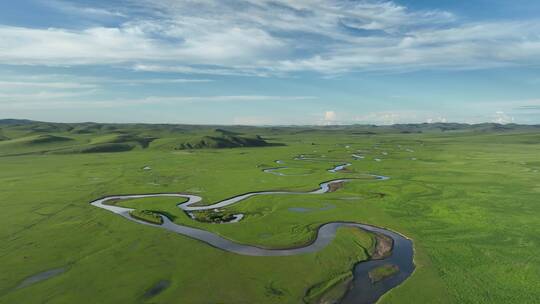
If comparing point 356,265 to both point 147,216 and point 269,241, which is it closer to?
point 269,241

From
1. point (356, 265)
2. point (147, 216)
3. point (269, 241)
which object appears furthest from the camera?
point (147, 216)

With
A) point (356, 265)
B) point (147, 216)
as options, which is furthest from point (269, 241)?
point (147, 216)

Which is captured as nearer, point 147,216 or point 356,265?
point 356,265

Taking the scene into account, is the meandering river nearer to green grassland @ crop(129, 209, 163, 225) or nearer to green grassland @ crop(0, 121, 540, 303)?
green grassland @ crop(129, 209, 163, 225)

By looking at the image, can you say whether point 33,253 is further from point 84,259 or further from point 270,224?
point 270,224

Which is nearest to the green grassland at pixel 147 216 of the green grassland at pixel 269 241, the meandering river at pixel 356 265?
the meandering river at pixel 356 265

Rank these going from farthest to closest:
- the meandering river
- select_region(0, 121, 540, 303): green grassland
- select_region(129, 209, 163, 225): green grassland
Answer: select_region(129, 209, 163, 225): green grassland, the meandering river, select_region(0, 121, 540, 303): green grassland

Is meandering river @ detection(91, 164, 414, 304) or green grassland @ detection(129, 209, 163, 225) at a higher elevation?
green grassland @ detection(129, 209, 163, 225)

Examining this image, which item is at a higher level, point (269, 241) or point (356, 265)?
point (269, 241)

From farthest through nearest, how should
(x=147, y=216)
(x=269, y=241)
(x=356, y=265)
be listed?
1. (x=147, y=216)
2. (x=269, y=241)
3. (x=356, y=265)

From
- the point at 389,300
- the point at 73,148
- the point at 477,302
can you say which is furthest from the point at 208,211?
the point at 73,148

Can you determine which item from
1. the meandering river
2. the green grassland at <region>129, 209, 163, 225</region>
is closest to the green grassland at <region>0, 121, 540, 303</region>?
the meandering river
